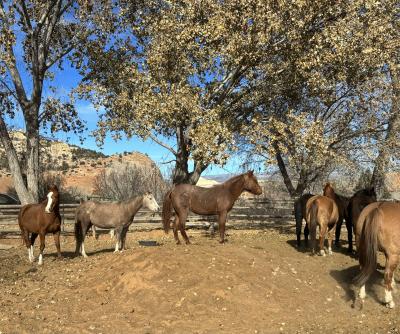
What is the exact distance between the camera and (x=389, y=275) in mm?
7402

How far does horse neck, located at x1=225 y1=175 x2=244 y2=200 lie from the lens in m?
11.3

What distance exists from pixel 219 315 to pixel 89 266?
4.14 metres

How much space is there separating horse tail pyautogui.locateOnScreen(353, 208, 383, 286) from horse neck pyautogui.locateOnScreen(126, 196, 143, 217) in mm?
6134

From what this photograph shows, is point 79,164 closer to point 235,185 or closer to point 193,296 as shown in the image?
point 235,185

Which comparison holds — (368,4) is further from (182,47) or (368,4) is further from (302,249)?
(302,249)

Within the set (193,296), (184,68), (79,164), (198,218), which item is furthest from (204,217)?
(79,164)

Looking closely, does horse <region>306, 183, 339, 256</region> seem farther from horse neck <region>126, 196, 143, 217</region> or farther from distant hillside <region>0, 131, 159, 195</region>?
distant hillside <region>0, 131, 159, 195</region>

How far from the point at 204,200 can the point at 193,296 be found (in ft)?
13.5

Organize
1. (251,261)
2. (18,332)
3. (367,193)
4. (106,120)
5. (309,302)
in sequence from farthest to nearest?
1. (106,120)
2. (367,193)
3. (251,261)
4. (309,302)
5. (18,332)

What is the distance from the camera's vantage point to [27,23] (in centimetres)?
1566

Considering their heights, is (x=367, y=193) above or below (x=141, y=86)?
below

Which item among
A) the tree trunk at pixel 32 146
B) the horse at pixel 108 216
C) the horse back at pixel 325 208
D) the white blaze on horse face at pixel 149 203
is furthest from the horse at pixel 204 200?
the tree trunk at pixel 32 146

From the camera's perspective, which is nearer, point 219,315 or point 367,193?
point 219,315

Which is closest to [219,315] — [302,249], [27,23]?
[302,249]
